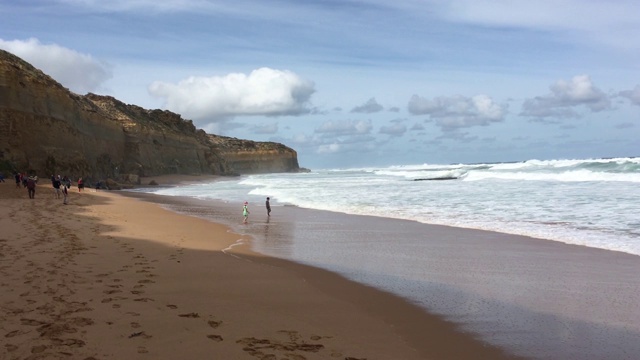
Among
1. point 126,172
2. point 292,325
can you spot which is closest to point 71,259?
point 292,325

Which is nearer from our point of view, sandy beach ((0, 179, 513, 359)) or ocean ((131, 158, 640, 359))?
sandy beach ((0, 179, 513, 359))

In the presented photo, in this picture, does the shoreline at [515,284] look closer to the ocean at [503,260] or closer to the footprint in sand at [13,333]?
the ocean at [503,260]

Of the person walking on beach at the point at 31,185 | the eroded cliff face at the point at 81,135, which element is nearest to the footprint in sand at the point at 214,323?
the person walking on beach at the point at 31,185

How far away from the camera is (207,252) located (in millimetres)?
9305

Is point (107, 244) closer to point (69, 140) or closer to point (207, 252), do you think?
point (207, 252)

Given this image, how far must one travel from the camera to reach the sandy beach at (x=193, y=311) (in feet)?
13.0

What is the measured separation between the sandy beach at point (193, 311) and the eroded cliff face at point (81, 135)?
30.3m

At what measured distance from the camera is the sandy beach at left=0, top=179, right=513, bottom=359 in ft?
13.0

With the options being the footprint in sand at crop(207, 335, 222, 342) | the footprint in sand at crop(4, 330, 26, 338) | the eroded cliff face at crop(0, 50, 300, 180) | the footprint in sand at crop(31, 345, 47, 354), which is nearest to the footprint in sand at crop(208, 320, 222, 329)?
the footprint in sand at crop(207, 335, 222, 342)

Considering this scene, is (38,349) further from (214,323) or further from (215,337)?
(214,323)

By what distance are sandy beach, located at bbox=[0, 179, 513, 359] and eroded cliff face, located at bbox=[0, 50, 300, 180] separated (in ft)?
99.3

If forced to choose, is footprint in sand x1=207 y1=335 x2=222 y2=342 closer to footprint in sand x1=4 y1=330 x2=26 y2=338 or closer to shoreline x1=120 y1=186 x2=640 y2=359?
footprint in sand x1=4 y1=330 x2=26 y2=338

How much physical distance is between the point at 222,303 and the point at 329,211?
42.3ft

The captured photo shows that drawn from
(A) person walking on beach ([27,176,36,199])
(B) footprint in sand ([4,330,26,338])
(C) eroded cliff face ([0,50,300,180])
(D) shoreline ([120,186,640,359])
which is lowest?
(D) shoreline ([120,186,640,359])
